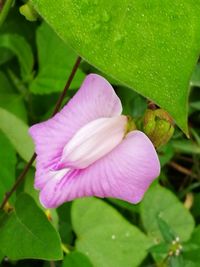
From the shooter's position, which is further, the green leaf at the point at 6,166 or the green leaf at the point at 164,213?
the green leaf at the point at 164,213

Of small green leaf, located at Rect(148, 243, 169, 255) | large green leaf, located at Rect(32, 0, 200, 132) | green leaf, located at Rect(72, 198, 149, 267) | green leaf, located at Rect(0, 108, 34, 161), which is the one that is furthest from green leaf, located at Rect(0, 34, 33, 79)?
large green leaf, located at Rect(32, 0, 200, 132)

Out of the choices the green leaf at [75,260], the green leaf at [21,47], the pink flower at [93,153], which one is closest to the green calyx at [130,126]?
the pink flower at [93,153]

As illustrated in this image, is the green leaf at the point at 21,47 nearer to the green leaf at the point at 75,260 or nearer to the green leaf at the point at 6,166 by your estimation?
the green leaf at the point at 6,166

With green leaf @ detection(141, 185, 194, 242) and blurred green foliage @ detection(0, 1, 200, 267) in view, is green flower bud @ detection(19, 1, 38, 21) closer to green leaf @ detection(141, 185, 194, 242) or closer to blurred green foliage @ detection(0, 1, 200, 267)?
blurred green foliage @ detection(0, 1, 200, 267)

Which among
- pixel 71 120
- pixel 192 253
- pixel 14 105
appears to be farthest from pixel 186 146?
pixel 71 120

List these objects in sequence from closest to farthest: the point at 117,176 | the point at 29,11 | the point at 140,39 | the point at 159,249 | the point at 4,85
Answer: the point at 140,39, the point at 117,176, the point at 29,11, the point at 159,249, the point at 4,85

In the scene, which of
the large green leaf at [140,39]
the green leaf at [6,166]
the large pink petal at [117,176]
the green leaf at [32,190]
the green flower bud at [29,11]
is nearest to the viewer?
the large green leaf at [140,39]

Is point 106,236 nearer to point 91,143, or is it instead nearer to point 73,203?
point 73,203
